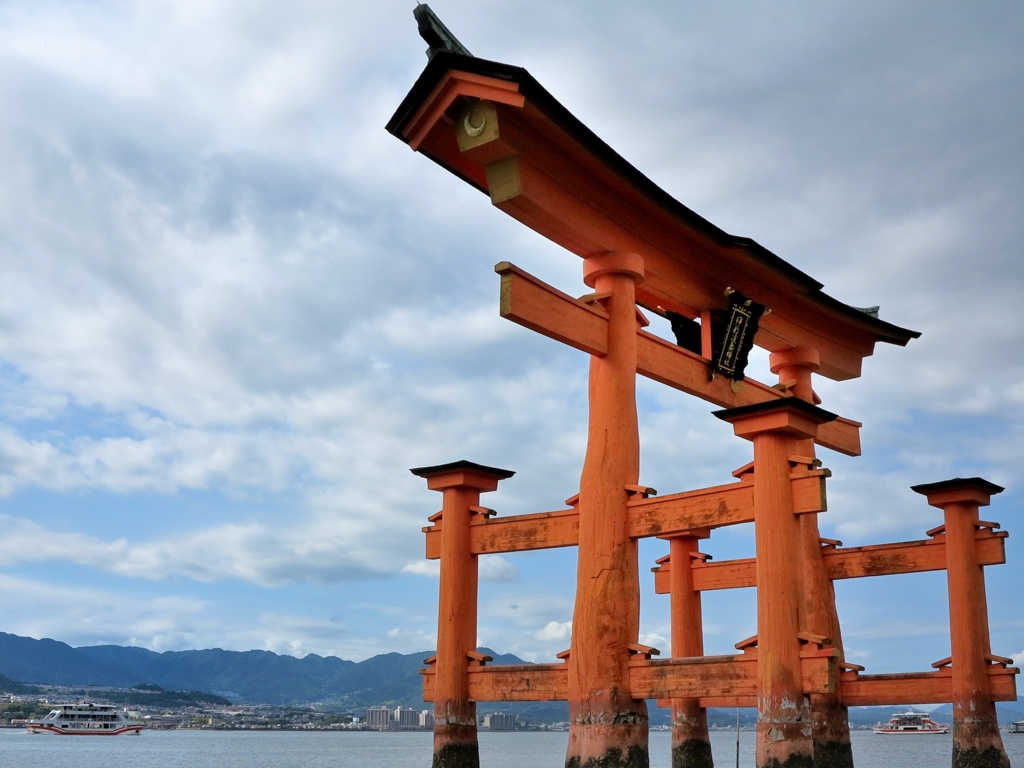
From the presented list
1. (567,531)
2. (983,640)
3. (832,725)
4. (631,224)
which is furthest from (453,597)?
(983,640)

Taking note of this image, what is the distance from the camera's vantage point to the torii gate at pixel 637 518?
11430mm

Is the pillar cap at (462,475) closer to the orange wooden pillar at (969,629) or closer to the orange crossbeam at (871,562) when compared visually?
the orange crossbeam at (871,562)

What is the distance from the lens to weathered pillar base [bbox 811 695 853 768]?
15.1m

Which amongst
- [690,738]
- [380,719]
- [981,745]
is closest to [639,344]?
[690,738]

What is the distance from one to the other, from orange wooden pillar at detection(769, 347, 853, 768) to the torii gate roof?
2.06 metres

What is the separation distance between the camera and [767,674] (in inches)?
445

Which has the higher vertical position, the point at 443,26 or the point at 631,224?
the point at 443,26

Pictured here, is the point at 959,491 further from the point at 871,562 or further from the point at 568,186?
the point at 568,186

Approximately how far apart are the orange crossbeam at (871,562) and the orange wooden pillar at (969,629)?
0.70ft

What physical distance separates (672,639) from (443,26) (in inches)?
384

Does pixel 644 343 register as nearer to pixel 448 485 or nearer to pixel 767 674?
pixel 448 485

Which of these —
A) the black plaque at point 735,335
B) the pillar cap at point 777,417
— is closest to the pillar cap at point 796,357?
the black plaque at point 735,335

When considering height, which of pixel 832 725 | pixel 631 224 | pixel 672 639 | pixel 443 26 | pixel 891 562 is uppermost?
pixel 443 26

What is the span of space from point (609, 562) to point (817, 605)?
535cm
